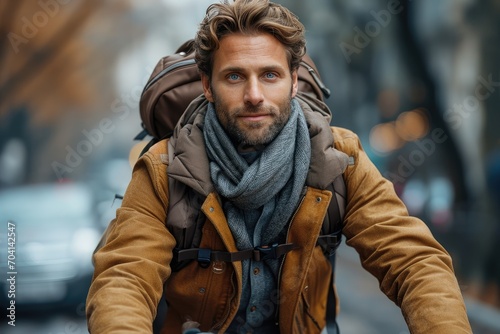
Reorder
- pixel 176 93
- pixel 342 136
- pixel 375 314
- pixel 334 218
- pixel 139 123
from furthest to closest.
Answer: pixel 139 123, pixel 375 314, pixel 176 93, pixel 342 136, pixel 334 218

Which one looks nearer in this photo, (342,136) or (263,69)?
(263,69)

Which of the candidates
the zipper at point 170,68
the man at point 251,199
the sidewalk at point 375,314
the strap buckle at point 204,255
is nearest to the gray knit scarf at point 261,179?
the man at point 251,199

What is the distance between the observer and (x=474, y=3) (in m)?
13.1

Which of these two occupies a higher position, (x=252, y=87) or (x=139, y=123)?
(x=252, y=87)

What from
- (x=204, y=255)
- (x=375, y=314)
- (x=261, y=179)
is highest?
(x=261, y=179)

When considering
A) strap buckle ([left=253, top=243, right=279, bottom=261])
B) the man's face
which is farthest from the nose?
strap buckle ([left=253, top=243, right=279, bottom=261])

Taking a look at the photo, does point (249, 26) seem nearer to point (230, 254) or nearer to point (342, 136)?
point (342, 136)

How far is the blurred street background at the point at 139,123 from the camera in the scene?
8883 millimetres

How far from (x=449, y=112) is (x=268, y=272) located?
9797 mm

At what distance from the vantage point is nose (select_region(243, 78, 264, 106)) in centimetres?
256

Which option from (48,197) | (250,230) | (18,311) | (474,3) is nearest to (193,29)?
(474,3)

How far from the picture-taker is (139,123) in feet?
54.0

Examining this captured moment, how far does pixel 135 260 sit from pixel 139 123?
1415cm

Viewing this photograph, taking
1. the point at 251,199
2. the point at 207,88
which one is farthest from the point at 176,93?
the point at 251,199
